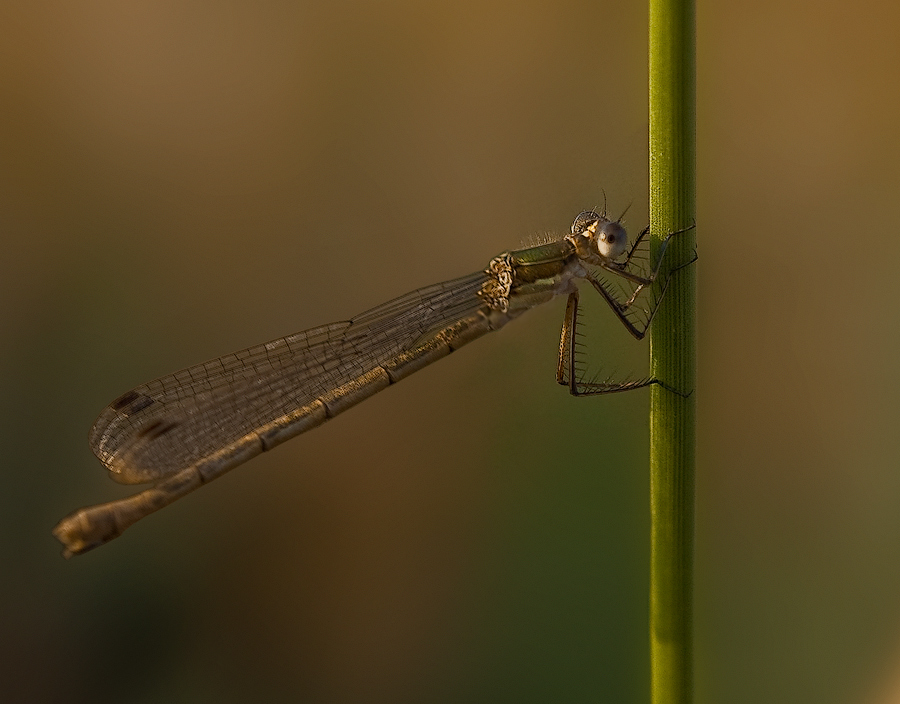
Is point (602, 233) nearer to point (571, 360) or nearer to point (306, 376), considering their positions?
point (571, 360)

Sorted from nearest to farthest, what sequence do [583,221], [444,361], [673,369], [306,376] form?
[673,369], [583,221], [306,376], [444,361]

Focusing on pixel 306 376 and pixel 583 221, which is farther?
pixel 306 376

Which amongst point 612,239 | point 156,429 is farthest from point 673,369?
point 156,429

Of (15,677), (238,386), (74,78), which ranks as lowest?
(15,677)

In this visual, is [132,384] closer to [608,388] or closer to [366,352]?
[366,352]

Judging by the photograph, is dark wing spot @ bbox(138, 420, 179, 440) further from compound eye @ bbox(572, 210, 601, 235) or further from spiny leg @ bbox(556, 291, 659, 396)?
compound eye @ bbox(572, 210, 601, 235)

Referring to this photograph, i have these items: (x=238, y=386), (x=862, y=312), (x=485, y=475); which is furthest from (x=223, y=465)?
(x=862, y=312)

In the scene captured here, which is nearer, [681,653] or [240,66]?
[681,653]
